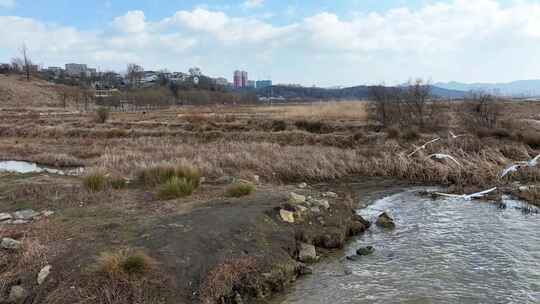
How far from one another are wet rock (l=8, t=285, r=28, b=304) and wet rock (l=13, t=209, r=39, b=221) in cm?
378

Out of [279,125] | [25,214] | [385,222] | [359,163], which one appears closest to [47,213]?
[25,214]

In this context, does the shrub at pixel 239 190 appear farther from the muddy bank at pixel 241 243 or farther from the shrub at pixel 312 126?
the shrub at pixel 312 126

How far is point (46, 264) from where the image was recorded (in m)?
7.86

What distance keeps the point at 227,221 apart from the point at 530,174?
15.1 meters

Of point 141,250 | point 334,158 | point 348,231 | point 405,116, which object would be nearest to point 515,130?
point 405,116

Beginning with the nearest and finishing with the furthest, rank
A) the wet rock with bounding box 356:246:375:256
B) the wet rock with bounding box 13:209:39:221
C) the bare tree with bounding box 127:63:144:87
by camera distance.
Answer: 1. the wet rock with bounding box 356:246:375:256
2. the wet rock with bounding box 13:209:39:221
3. the bare tree with bounding box 127:63:144:87

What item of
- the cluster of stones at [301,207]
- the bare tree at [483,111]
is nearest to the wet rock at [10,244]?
the cluster of stones at [301,207]

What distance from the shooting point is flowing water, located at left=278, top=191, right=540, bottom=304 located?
321 inches

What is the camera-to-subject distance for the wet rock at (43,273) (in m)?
7.44

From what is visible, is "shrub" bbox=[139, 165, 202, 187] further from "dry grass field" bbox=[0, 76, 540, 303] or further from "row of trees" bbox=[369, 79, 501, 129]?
"row of trees" bbox=[369, 79, 501, 129]

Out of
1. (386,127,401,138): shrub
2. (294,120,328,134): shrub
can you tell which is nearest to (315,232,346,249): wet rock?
(386,127,401,138): shrub

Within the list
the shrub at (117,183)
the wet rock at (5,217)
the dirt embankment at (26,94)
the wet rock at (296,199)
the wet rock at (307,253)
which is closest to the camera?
the wet rock at (307,253)

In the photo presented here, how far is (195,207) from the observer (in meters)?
11.6

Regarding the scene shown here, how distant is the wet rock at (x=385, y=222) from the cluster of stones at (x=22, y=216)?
374 inches
